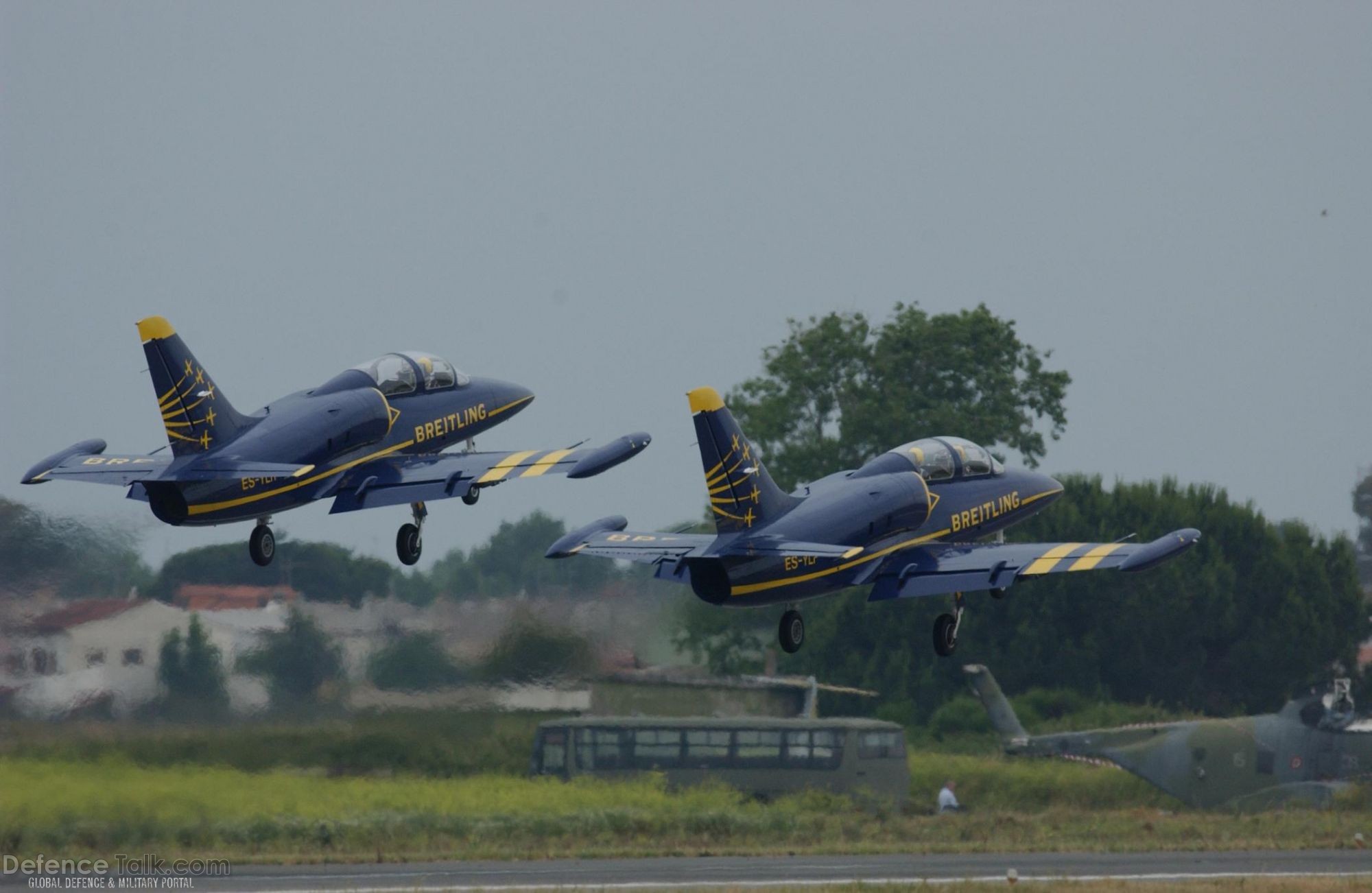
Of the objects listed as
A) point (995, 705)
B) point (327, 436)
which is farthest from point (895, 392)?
point (327, 436)

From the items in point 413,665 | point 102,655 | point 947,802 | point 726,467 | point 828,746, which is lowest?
point 947,802

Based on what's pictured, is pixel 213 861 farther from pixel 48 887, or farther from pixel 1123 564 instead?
pixel 1123 564

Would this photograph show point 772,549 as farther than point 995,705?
No

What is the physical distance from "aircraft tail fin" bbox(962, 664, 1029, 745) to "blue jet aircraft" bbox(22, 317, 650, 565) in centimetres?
2143

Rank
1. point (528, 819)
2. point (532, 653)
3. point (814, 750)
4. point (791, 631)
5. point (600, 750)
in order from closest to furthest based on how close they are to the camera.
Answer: point (791, 631) → point (532, 653) → point (528, 819) → point (600, 750) → point (814, 750)

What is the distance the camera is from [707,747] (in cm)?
5119

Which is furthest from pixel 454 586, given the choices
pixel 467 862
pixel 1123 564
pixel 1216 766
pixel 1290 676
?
pixel 1290 676

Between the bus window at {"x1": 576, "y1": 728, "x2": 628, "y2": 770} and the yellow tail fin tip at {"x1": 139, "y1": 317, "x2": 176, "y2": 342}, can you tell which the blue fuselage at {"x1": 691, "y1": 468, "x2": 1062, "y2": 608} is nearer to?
the yellow tail fin tip at {"x1": 139, "y1": 317, "x2": 176, "y2": 342}

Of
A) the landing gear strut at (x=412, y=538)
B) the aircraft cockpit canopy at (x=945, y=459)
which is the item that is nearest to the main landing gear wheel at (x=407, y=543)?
the landing gear strut at (x=412, y=538)

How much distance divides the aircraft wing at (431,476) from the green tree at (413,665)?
4.09 meters

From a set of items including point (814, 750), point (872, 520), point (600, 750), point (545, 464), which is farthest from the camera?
point (814, 750)

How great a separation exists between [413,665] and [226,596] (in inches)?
155

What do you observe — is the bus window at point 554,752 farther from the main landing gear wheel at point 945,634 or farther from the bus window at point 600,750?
the main landing gear wheel at point 945,634

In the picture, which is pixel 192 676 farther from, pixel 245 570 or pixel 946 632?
pixel 946 632
